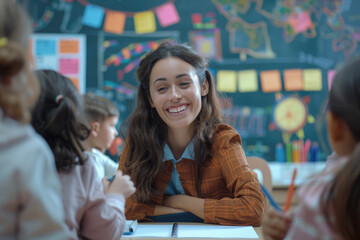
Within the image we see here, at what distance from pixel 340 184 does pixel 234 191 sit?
3.04 ft

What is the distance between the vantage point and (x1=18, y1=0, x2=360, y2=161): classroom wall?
353 centimetres

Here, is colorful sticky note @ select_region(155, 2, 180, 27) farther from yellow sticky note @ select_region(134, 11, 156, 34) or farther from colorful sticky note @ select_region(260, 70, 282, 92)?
colorful sticky note @ select_region(260, 70, 282, 92)

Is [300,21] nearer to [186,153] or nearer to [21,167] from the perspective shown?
[186,153]

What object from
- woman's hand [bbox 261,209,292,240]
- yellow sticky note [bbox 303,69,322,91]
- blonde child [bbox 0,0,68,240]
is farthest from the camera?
yellow sticky note [bbox 303,69,322,91]

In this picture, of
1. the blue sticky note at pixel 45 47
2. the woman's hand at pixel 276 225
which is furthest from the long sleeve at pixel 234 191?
the blue sticky note at pixel 45 47

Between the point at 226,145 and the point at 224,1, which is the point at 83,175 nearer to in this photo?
the point at 226,145

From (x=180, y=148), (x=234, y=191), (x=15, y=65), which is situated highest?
(x=15, y=65)

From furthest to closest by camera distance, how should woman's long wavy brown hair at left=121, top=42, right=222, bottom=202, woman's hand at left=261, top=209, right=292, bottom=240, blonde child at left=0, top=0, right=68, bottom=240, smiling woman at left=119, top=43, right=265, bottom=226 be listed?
1. woman's long wavy brown hair at left=121, top=42, right=222, bottom=202
2. smiling woman at left=119, top=43, right=265, bottom=226
3. woman's hand at left=261, top=209, right=292, bottom=240
4. blonde child at left=0, top=0, right=68, bottom=240

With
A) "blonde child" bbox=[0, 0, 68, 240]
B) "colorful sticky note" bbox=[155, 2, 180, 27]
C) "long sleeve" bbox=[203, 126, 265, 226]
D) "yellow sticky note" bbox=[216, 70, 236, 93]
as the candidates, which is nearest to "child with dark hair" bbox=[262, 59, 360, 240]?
"blonde child" bbox=[0, 0, 68, 240]

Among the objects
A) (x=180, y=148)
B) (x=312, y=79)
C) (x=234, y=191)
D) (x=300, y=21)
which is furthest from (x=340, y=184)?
(x=300, y=21)

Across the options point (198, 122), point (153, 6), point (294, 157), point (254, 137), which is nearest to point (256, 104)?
point (254, 137)

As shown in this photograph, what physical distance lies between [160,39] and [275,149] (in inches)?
57.1

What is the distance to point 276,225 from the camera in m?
0.93

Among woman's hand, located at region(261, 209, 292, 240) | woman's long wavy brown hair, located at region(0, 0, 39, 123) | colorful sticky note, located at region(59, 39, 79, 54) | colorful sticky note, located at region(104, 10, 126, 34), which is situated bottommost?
woman's hand, located at region(261, 209, 292, 240)
